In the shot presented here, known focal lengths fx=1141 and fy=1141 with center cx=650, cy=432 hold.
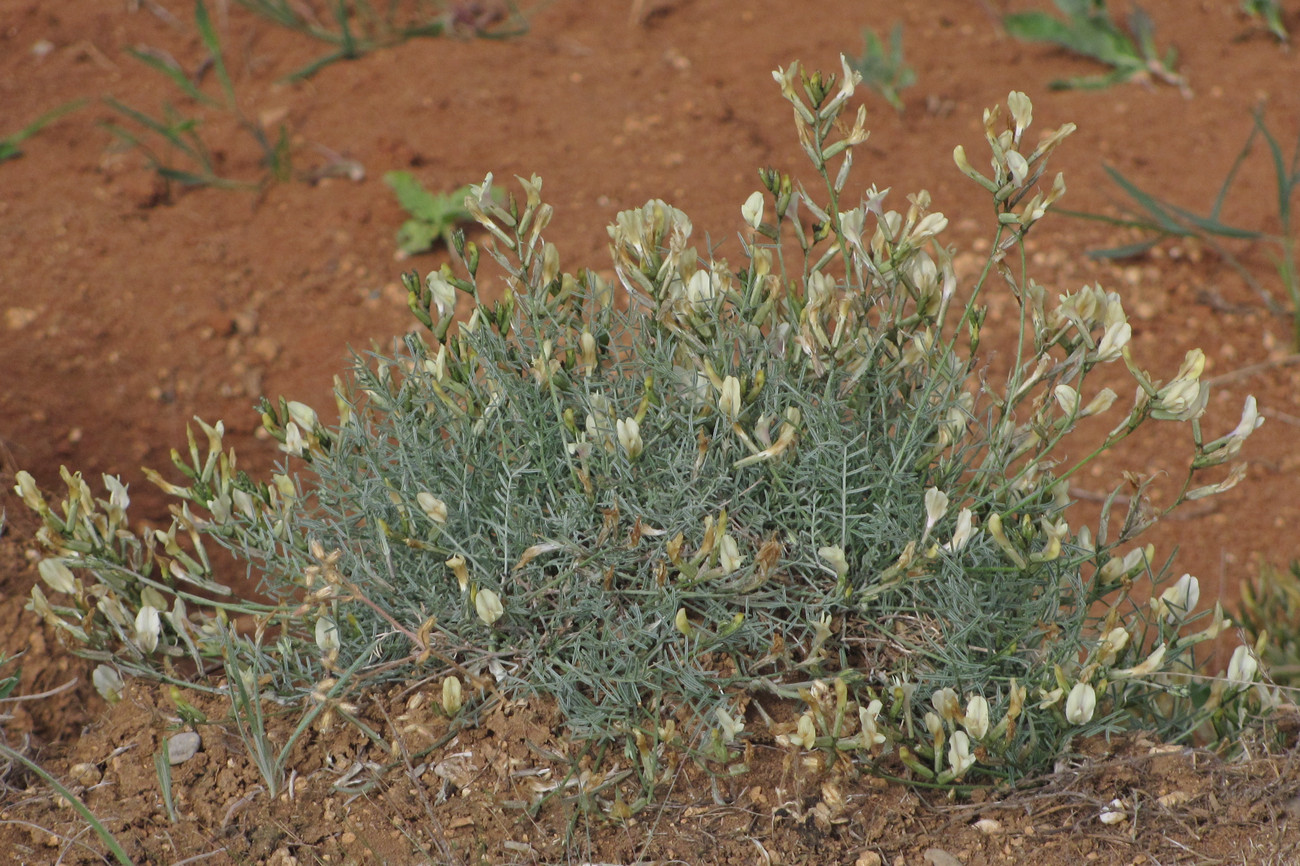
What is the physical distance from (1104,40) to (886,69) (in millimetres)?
919

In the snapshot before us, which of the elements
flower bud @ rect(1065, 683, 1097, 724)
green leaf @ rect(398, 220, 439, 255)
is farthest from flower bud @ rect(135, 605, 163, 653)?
green leaf @ rect(398, 220, 439, 255)

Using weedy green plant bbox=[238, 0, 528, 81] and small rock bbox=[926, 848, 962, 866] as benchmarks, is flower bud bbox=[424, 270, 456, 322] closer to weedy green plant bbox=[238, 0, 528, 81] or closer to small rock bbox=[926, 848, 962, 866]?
small rock bbox=[926, 848, 962, 866]

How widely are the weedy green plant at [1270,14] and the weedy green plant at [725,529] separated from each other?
3.18 metres

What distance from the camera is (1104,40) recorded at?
4.19m

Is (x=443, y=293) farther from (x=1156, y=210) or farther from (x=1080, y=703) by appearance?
(x=1156, y=210)

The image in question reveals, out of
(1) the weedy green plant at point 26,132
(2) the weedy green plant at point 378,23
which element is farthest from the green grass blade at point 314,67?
(1) the weedy green plant at point 26,132

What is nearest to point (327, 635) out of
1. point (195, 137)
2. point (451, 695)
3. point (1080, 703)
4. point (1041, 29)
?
point (451, 695)

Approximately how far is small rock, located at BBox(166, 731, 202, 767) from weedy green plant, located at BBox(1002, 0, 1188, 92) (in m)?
3.62

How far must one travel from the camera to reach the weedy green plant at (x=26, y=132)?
143 inches

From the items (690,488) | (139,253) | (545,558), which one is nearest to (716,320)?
(690,488)

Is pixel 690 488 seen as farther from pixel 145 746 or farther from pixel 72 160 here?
pixel 72 160

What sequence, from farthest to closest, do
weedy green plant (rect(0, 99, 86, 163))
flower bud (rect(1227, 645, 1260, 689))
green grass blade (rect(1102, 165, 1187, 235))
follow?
weedy green plant (rect(0, 99, 86, 163)) → green grass blade (rect(1102, 165, 1187, 235)) → flower bud (rect(1227, 645, 1260, 689))

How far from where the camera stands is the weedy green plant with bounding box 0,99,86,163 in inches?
143

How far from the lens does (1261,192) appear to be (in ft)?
12.2
